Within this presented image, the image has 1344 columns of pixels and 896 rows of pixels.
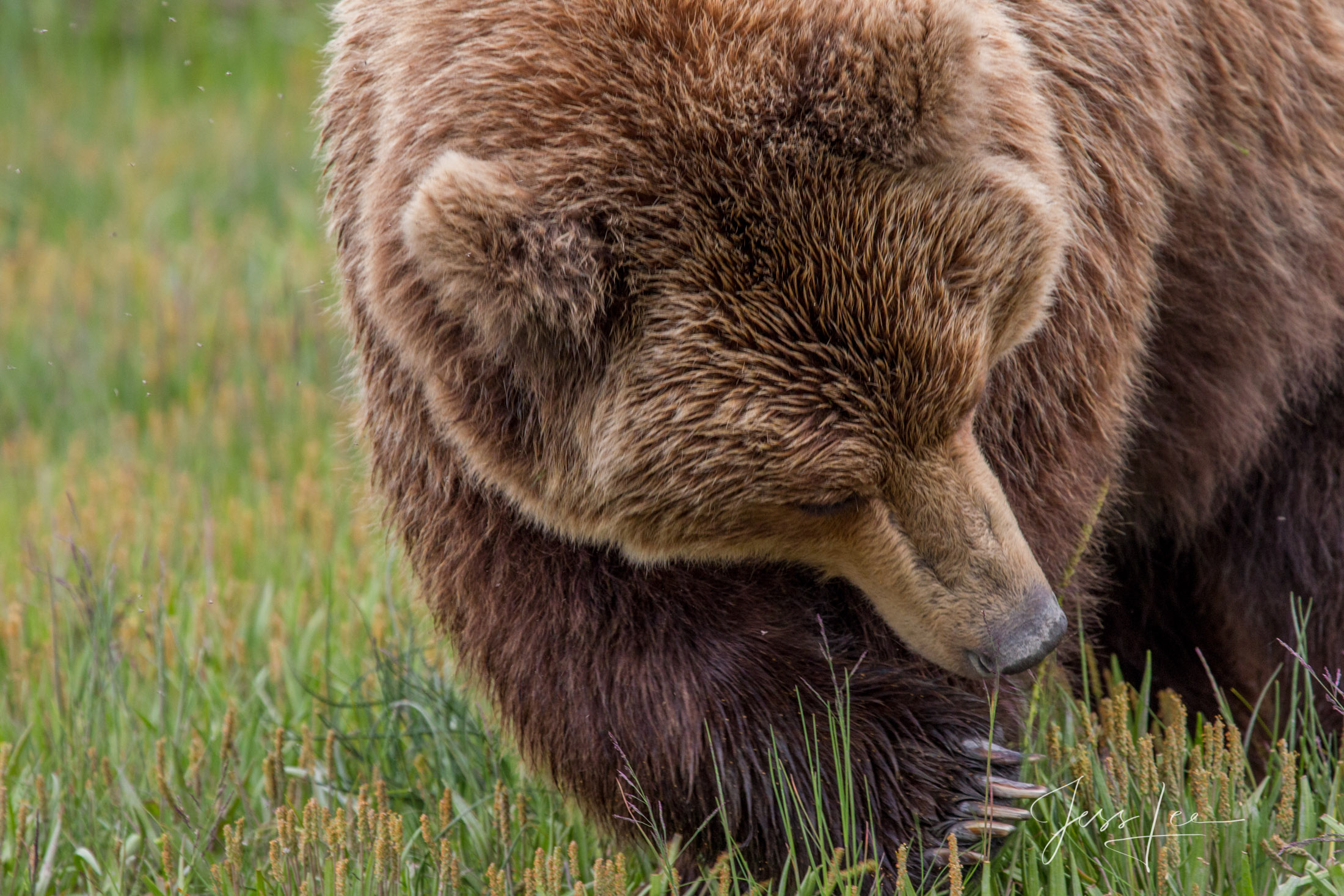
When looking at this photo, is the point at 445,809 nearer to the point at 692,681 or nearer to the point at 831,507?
the point at 692,681

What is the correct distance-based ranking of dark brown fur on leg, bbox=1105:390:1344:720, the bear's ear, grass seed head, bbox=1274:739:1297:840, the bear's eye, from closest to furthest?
1. the bear's ear
2. the bear's eye
3. grass seed head, bbox=1274:739:1297:840
4. dark brown fur on leg, bbox=1105:390:1344:720

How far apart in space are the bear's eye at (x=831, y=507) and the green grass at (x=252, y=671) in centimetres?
41

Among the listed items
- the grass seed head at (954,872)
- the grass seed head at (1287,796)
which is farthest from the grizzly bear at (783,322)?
the grass seed head at (1287,796)

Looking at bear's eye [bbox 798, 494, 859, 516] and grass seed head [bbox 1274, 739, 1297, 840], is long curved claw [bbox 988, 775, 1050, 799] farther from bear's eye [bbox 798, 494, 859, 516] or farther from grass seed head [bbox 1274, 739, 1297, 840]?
bear's eye [bbox 798, 494, 859, 516]

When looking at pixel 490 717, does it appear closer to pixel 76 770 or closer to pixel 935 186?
pixel 76 770

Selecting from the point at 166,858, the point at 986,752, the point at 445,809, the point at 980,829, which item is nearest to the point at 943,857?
the point at 980,829

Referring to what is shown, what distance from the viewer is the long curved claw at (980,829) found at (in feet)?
9.64

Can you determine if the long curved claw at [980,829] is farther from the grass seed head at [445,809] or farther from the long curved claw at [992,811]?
the grass seed head at [445,809]

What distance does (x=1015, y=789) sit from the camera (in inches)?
119

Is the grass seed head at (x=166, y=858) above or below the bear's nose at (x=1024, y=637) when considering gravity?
below

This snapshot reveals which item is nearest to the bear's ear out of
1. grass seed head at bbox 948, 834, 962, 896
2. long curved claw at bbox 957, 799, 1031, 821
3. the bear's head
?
the bear's head

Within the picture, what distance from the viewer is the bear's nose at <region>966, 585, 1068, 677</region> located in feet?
8.79

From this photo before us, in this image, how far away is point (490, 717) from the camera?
345 centimetres

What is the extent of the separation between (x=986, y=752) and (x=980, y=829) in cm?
17
